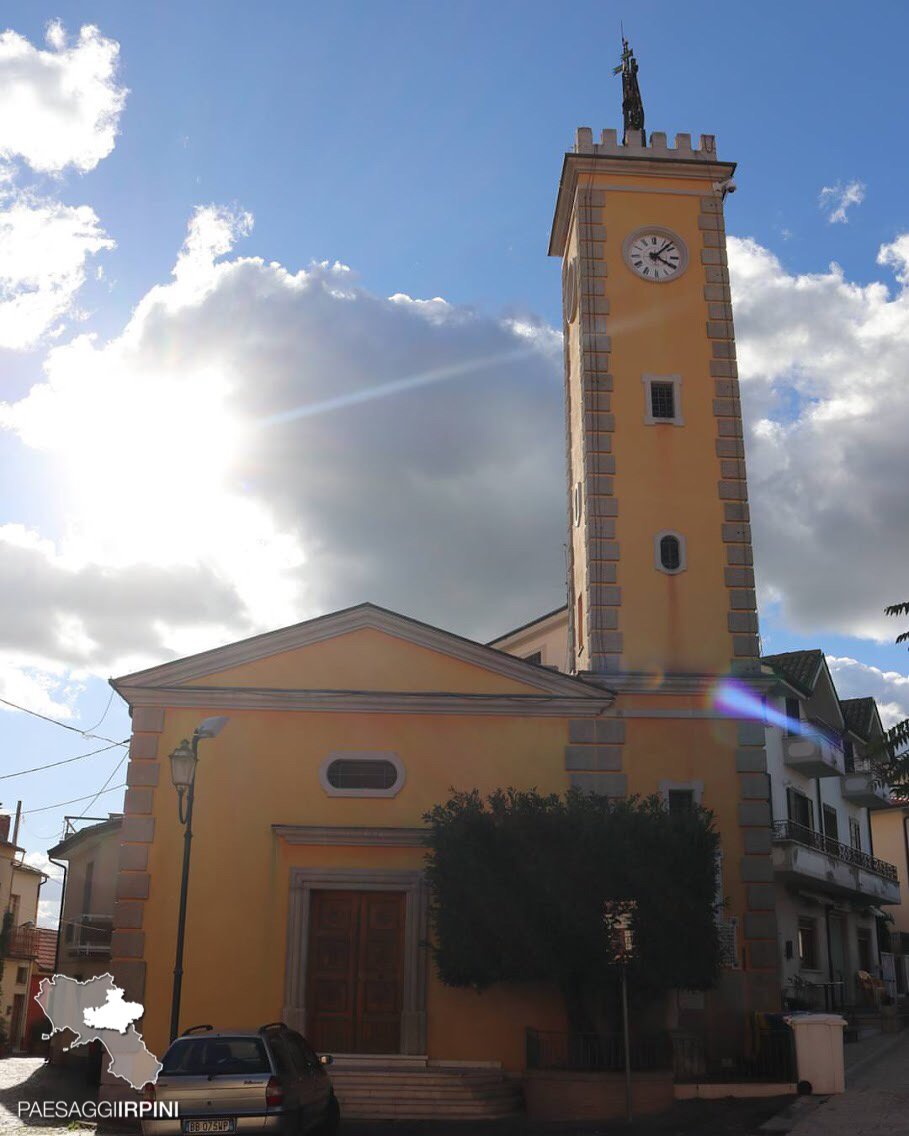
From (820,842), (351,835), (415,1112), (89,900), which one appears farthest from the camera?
(820,842)

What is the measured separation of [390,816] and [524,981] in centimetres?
383

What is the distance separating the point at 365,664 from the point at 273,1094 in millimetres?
10796

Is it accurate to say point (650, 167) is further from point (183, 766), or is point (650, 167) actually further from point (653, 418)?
point (183, 766)

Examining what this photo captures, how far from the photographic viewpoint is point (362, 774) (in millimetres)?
22266

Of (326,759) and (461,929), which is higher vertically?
(326,759)

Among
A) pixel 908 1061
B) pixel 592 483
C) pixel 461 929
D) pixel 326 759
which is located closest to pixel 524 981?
pixel 461 929

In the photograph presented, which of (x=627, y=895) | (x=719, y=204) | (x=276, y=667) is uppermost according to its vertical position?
(x=719, y=204)

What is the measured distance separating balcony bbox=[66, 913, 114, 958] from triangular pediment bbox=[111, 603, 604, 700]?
38.3ft

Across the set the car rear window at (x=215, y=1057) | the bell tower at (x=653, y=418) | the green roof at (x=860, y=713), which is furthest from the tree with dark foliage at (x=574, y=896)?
the green roof at (x=860, y=713)

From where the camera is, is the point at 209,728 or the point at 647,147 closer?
the point at 209,728

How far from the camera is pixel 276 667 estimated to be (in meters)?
22.8

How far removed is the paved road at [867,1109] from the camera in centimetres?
1480

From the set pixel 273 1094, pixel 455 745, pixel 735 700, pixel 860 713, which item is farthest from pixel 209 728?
pixel 860 713

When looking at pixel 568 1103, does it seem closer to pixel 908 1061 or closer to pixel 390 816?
pixel 390 816
